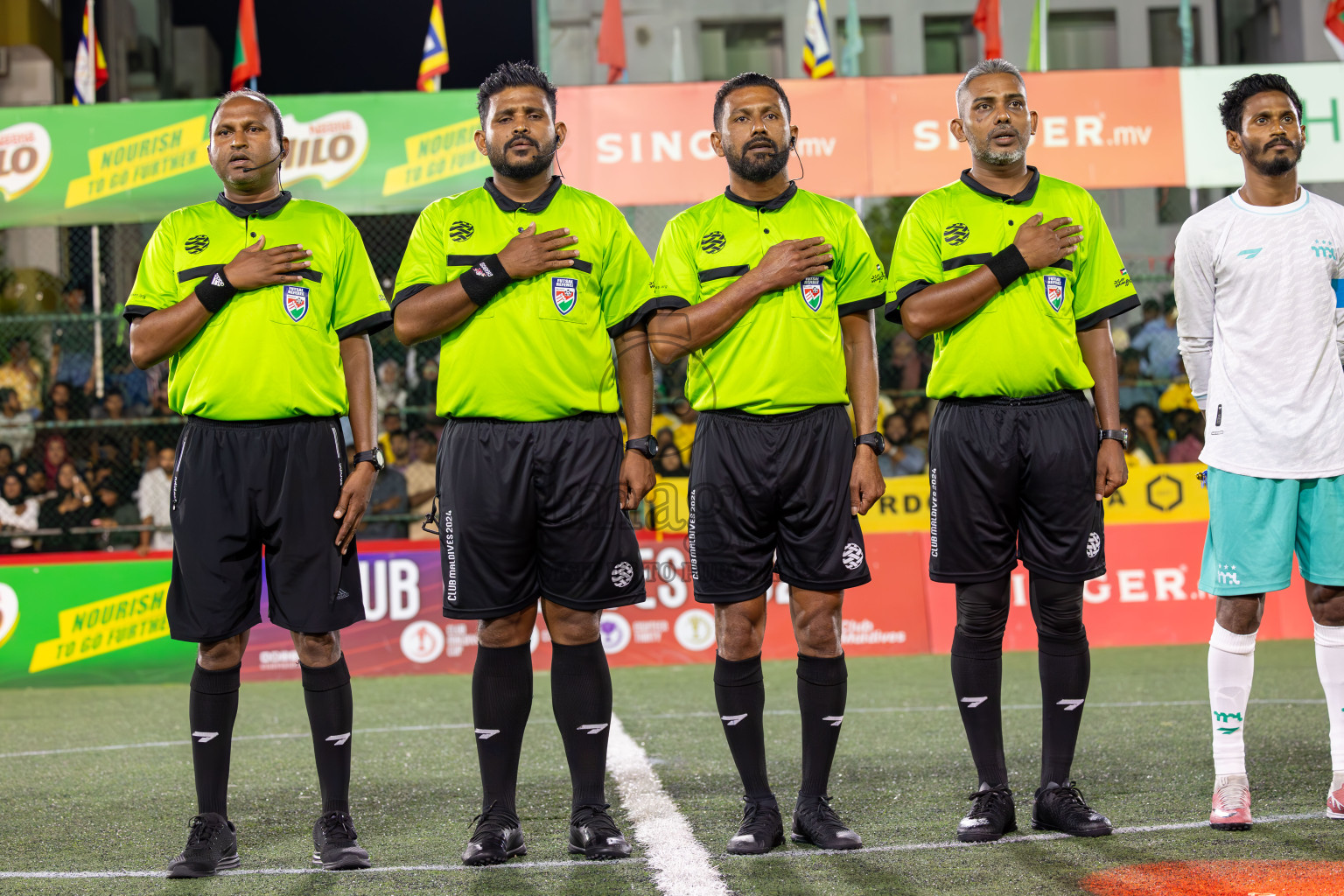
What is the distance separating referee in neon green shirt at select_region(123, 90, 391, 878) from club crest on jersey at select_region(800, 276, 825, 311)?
4.68ft

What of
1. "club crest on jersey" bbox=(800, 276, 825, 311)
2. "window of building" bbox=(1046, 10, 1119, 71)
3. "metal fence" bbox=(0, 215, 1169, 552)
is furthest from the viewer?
"window of building" bbox=(1046, 10, 1119, 71)

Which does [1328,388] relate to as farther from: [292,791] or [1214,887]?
[292,791]

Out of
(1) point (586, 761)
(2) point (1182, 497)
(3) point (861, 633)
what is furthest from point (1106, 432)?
(2) point (1182, 497)

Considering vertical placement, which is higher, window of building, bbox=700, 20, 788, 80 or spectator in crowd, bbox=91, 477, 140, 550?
window of building, bbox=700, 20, 788, 80

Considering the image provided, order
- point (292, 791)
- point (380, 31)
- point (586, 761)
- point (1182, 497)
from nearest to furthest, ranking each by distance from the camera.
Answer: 1. point (586, 761)
2. point (292, 791)
3. point (1182, 497)
4. point (380, 31)

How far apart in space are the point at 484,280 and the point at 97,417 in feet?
29.5

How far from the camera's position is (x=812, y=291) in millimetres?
4273

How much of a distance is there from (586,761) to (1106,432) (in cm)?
200

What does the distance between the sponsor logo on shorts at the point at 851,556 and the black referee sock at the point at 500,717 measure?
1021 millimetres

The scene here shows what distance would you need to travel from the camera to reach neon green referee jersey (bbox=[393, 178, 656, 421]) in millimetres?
4082

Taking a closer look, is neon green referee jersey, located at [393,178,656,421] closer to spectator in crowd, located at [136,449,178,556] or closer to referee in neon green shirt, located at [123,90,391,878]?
referee in neon green shirt, located at [123,90,391,878]

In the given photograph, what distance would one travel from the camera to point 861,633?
32.0 ft

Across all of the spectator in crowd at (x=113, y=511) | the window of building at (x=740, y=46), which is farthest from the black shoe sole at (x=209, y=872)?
the window of building at (x=740, y=46)

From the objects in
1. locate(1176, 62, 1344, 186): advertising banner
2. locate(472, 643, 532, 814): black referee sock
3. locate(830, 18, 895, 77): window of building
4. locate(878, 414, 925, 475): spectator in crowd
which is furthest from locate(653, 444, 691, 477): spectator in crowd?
locate(830, 18, 895, 77): window of building
